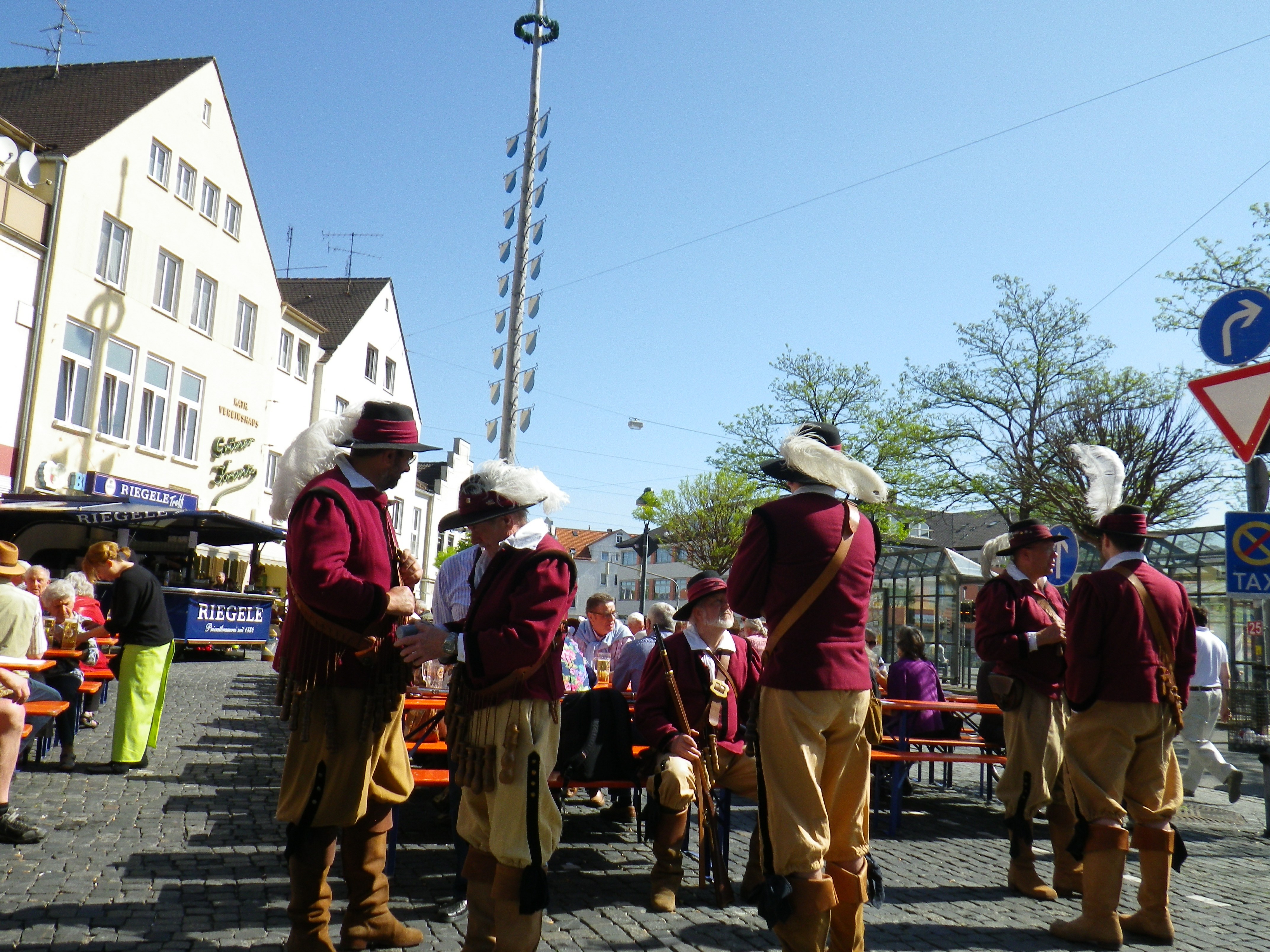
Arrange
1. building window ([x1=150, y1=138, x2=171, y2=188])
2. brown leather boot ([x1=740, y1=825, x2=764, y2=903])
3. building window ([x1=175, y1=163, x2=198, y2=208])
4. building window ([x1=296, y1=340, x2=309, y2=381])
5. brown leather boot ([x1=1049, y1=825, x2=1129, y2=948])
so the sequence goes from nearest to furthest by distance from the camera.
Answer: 1. brown leather boot ([x1=1049, y1=825, x2=1129, y2=948])
2. brown leather boot ([x1=740, y1=825, x2=764, y2=903])
3. building window ([x1=150, y1=138, x2=171, y2=188])
4. building window ([x1=175, y1=163, x2=198, y2=208])
5. building window ([x1=296, y1=340, x2=309, y2=381])

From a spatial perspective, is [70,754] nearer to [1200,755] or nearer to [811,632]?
[811,632]

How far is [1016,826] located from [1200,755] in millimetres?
5057

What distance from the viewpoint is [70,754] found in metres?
7.74

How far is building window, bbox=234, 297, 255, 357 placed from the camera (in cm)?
2844

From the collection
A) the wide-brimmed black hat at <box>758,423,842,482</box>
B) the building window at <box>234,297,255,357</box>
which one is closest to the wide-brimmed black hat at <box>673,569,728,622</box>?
the wide-brimmed black hat at <box>758,423,842,482</box>

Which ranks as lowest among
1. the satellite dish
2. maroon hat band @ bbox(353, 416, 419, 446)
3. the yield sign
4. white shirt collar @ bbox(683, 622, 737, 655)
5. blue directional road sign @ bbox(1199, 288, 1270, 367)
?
white shirt collar @ bbox(683, 622, 737, 655)

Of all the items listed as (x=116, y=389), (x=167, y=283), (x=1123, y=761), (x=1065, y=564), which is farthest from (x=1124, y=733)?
(x=167, y=283)

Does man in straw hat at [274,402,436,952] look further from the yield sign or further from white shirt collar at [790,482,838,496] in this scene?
the yield sign

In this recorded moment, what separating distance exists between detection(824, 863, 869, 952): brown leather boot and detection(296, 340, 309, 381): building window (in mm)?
31711

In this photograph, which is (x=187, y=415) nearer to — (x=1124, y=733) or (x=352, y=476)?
(x=352, y=476)

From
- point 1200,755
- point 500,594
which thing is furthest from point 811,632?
point 1200,755

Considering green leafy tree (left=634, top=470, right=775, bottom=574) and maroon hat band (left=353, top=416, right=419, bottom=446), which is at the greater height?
green leafy tree (left=634, top=470, right=775, bottom=574)

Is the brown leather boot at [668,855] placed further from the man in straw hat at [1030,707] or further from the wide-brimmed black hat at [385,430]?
the wide-brimmed black hat at [385,430]

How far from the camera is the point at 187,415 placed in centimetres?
2636
